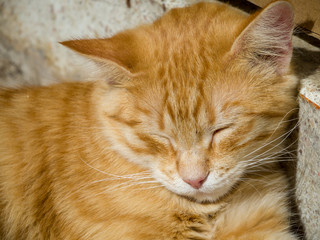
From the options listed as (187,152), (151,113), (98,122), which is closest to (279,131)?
(187,152)

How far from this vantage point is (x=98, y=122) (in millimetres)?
1812

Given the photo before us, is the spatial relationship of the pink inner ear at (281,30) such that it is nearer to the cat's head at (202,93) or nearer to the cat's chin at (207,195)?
the cat's head at (202,93)

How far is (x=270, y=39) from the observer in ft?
4.86

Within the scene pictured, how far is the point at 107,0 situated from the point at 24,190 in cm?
135

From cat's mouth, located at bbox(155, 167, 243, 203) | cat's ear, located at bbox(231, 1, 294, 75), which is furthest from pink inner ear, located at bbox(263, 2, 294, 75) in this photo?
cat's mouth, located at bbox(155, 167, 243, 203)

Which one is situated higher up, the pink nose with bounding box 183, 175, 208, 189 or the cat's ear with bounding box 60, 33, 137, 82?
the cat's ear with bounding box 60, 33, 137, 82

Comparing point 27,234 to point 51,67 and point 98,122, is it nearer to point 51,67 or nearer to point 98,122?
point 98,122

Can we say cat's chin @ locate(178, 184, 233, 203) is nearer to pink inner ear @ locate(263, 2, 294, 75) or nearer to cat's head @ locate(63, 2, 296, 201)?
cat's head @ locate(63, 2, 296, 201)

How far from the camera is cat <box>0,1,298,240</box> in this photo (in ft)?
4.97

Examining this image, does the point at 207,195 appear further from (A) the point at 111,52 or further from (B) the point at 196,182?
(A) the point at 111,52

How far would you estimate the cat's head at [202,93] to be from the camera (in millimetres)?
1501

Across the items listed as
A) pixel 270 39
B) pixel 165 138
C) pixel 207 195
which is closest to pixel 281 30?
pixel 270 39

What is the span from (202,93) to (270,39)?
0.33 meters

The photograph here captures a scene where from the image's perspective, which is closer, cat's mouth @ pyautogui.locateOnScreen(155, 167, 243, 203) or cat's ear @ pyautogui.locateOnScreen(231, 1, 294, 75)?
cat's ear @ pyautogui.locateOnScreen(231, 1, 294, 75)
